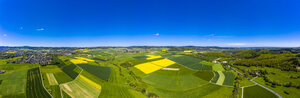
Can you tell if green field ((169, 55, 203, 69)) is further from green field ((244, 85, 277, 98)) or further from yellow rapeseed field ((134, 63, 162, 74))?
green field ((244, 85, 277, 98))

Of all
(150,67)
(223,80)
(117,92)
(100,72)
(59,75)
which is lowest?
(117,92)

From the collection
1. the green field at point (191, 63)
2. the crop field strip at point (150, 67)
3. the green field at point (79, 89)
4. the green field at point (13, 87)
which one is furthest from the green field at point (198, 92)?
the green field at point (13, 87)

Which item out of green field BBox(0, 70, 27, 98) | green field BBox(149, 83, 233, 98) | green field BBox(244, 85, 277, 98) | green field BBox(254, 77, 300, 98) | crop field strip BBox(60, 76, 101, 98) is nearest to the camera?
green field BBox(0, 70, 27, 98)

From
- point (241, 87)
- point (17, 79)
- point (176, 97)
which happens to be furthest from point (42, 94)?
point (241, 87)

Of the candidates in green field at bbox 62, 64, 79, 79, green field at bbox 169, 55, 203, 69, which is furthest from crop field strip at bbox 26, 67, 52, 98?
green field at bbox 169, 55, 203, 69

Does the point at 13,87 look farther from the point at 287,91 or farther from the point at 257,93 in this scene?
the point at 287,91

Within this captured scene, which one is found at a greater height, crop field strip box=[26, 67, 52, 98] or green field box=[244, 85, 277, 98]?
crop field strip box=[26, 67, 52, 98]

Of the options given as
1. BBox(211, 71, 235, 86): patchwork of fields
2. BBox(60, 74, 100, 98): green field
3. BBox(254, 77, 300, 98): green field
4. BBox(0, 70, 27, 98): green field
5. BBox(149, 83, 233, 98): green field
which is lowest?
BBox(254, 77, 300, 98): green field

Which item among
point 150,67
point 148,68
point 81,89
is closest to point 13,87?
point 81,89
